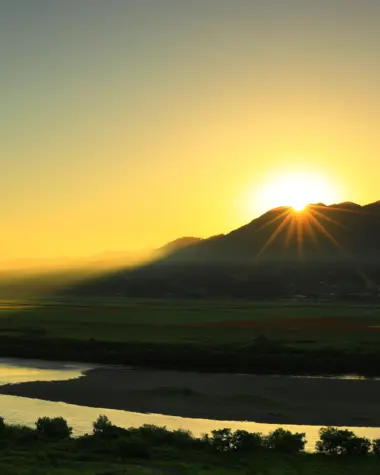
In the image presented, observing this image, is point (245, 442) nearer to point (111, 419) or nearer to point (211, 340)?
point (111, 419)

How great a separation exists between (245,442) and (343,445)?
11.8ft

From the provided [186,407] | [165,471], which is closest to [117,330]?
[186,407]

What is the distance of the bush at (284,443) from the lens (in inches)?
945

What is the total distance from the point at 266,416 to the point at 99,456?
12593 mm

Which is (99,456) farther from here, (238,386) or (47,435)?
(238,386)

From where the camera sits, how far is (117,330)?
71.6 m

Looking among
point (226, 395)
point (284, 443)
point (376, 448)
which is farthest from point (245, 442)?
point (226, 395)

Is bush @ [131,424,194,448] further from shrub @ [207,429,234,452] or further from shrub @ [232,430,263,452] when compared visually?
shrub @ [232,430,263,452]

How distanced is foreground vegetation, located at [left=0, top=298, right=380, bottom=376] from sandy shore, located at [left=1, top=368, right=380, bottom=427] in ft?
17.4

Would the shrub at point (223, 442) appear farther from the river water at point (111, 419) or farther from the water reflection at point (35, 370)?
the water reflection at point (35, 370)

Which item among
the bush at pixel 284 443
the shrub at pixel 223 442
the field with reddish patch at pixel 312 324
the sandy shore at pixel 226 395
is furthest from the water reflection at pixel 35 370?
the bush at pixel 284 443

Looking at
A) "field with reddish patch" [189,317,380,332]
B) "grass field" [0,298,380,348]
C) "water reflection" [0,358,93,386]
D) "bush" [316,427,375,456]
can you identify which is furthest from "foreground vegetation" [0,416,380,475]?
"field with reddish patch" [189,317,380,332]

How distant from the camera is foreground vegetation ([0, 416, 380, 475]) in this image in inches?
851

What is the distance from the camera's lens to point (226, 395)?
38781mm
